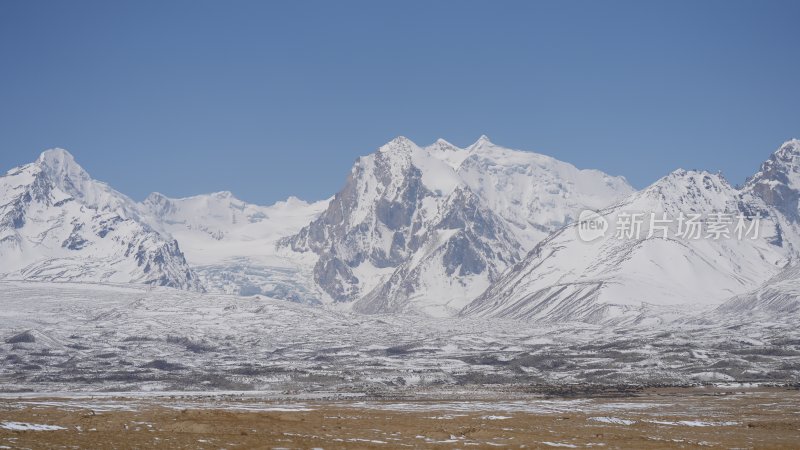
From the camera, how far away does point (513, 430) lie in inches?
4188

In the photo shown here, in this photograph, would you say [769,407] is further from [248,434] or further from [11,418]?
[11,418]

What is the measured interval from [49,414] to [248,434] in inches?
1174

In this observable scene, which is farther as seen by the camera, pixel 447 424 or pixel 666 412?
pixel 666 412

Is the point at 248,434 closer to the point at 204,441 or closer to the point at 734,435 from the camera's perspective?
the point at 204,441

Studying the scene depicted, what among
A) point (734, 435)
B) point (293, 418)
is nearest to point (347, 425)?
point (293, 418)

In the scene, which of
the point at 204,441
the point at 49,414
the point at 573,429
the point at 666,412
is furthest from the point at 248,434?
the point at 666,412

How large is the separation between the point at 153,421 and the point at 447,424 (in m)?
36.5

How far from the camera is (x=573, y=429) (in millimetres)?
112438

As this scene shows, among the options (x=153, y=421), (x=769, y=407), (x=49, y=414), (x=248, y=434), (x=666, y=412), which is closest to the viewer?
(x=248, y=434)

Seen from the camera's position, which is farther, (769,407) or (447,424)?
(769,407)

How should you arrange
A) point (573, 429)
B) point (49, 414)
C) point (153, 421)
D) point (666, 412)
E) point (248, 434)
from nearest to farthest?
point (248, 434)
point (153, 421)
point (49, 414)
point (573, 429)
point (666, 412)

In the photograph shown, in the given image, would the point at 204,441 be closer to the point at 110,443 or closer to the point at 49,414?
the point at 110,443

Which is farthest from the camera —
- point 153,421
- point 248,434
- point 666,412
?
point 666,412

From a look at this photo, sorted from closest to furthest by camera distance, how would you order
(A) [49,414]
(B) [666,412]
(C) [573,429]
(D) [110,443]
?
(D) [110,443] → (A) [49,414] → (C) [573,429] → (B) [666,412]
